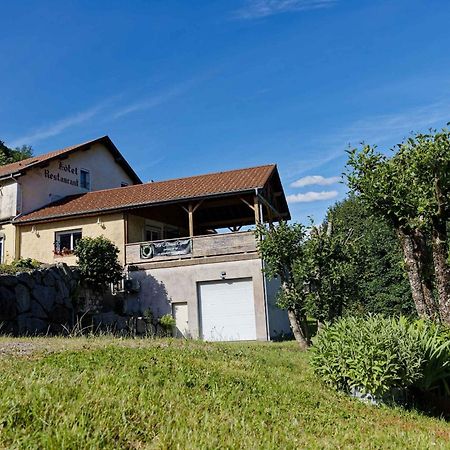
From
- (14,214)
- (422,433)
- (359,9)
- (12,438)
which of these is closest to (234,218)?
(14,214)

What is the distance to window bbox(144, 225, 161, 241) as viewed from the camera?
23781 mm

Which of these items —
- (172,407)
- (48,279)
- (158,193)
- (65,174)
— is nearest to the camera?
(172,407)

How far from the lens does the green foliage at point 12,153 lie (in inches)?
1580

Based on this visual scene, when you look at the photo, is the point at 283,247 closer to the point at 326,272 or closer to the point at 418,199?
the point at 326,272

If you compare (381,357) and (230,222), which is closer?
(381,357)

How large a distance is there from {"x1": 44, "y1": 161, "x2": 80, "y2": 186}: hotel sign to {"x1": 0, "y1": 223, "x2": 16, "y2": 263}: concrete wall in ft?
11.2

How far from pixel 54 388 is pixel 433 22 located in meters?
10.2

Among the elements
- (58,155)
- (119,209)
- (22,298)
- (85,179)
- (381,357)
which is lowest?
(381,357)

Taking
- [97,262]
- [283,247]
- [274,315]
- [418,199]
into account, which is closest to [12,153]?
[97,262]

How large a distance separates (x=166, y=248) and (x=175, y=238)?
7.90 ft

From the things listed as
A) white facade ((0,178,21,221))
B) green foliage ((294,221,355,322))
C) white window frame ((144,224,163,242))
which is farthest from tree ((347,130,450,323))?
white facade ((0,178,21,221))

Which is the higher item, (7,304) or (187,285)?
(187,285)

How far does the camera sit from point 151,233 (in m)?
24.2

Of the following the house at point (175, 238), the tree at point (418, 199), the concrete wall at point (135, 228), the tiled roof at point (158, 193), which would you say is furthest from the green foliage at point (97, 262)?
the tree at point (418, 199)
